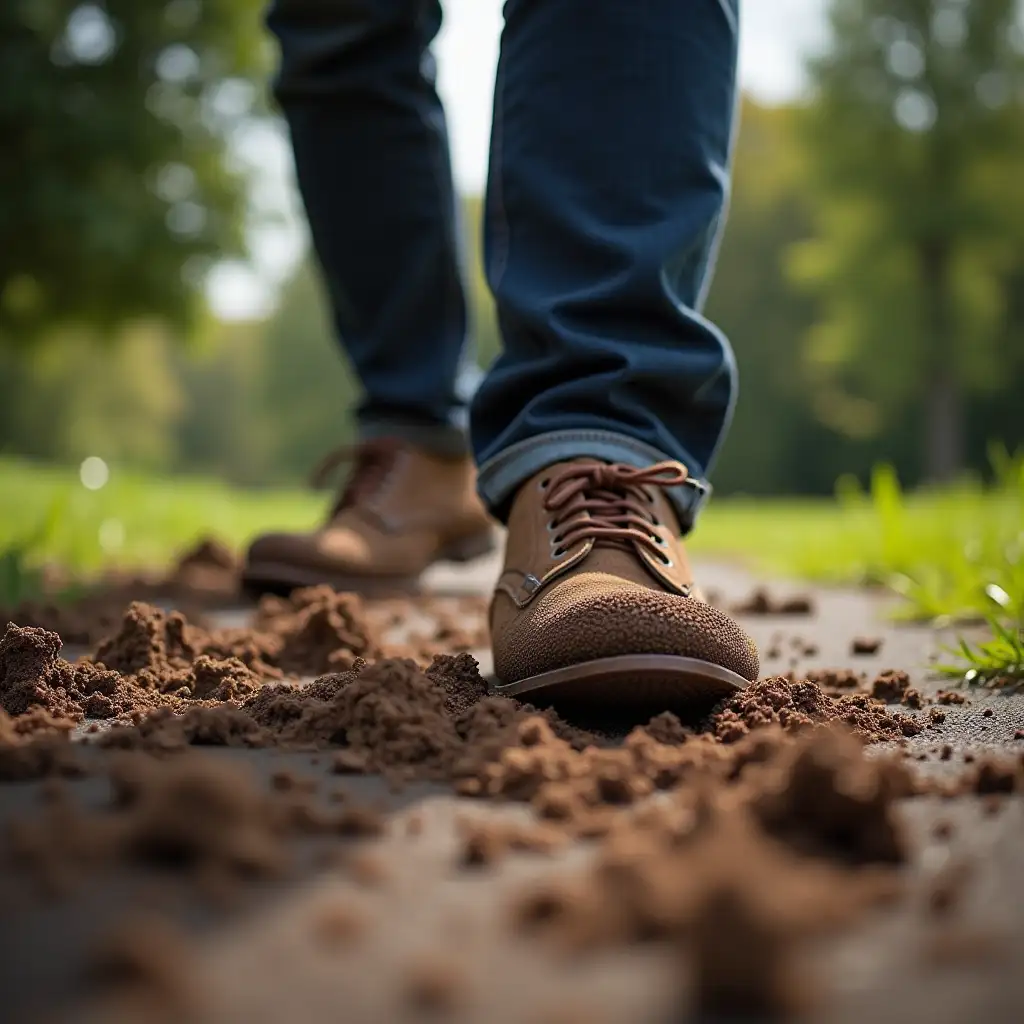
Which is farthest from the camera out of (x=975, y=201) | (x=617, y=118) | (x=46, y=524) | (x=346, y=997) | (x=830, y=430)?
(x=830, y=430)

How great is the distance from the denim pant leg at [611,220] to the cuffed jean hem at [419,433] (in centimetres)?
106

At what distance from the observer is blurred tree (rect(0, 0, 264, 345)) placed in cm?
1070

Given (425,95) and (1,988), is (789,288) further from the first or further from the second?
(1,988)

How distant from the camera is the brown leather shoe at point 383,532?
2473 millimetres

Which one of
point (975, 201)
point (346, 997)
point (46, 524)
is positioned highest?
point (975, 201)

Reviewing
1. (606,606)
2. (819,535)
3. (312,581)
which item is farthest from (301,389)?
(606,606)

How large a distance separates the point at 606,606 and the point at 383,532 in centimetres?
145

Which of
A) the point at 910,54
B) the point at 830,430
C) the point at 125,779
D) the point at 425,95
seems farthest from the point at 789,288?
the point at 125,779

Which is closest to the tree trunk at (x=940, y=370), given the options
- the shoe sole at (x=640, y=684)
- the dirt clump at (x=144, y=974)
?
the shoe sole at (x=640, y=684)

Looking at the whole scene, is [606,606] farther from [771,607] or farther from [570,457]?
[771,607]

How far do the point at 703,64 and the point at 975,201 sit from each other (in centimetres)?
1740

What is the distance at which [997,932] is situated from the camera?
0.67 m

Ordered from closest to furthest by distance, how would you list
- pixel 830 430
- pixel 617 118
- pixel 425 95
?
pixel 617 118 < pixel 425 95 < pixel 830 430

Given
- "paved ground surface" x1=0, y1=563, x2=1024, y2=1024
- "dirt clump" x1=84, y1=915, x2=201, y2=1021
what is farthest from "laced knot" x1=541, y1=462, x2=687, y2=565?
"dirt clump" x1=84, y1=915, x2=201, y2=1021
